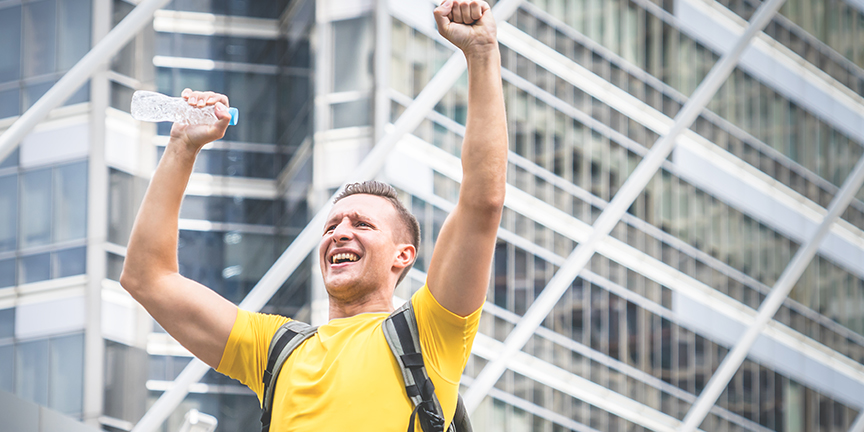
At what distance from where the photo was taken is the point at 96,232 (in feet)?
59.4

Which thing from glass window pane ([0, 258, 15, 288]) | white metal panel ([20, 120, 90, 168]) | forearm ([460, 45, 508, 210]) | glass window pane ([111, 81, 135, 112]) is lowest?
forearm ([460, 45, 508, 210])

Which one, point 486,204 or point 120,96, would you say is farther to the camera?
point 120,96

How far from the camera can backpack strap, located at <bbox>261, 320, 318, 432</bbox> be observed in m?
2.95

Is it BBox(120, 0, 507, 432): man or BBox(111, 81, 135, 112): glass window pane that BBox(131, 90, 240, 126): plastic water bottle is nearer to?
BBox(120, 0, 507, 432): man

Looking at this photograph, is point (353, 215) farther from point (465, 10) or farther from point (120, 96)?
point (120, 96)

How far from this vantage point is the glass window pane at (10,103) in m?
18.0

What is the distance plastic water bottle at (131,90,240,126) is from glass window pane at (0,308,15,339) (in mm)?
14945

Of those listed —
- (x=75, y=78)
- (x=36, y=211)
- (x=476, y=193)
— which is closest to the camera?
(x=476, y=193)

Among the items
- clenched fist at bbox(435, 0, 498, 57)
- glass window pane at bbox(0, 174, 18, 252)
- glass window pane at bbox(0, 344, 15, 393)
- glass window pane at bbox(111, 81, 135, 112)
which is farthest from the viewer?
glass window pane at bbox(111, 81, 135, 112)

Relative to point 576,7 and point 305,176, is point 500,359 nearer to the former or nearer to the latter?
point 305,176

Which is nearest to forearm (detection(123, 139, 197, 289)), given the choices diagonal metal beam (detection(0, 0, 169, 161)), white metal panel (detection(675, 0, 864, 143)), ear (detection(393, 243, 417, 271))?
ear (detection(393, 243, 417, 271))

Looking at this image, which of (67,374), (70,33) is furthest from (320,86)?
(67,374)

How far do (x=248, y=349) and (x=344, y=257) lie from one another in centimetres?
40

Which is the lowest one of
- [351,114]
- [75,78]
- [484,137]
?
[484,137]
